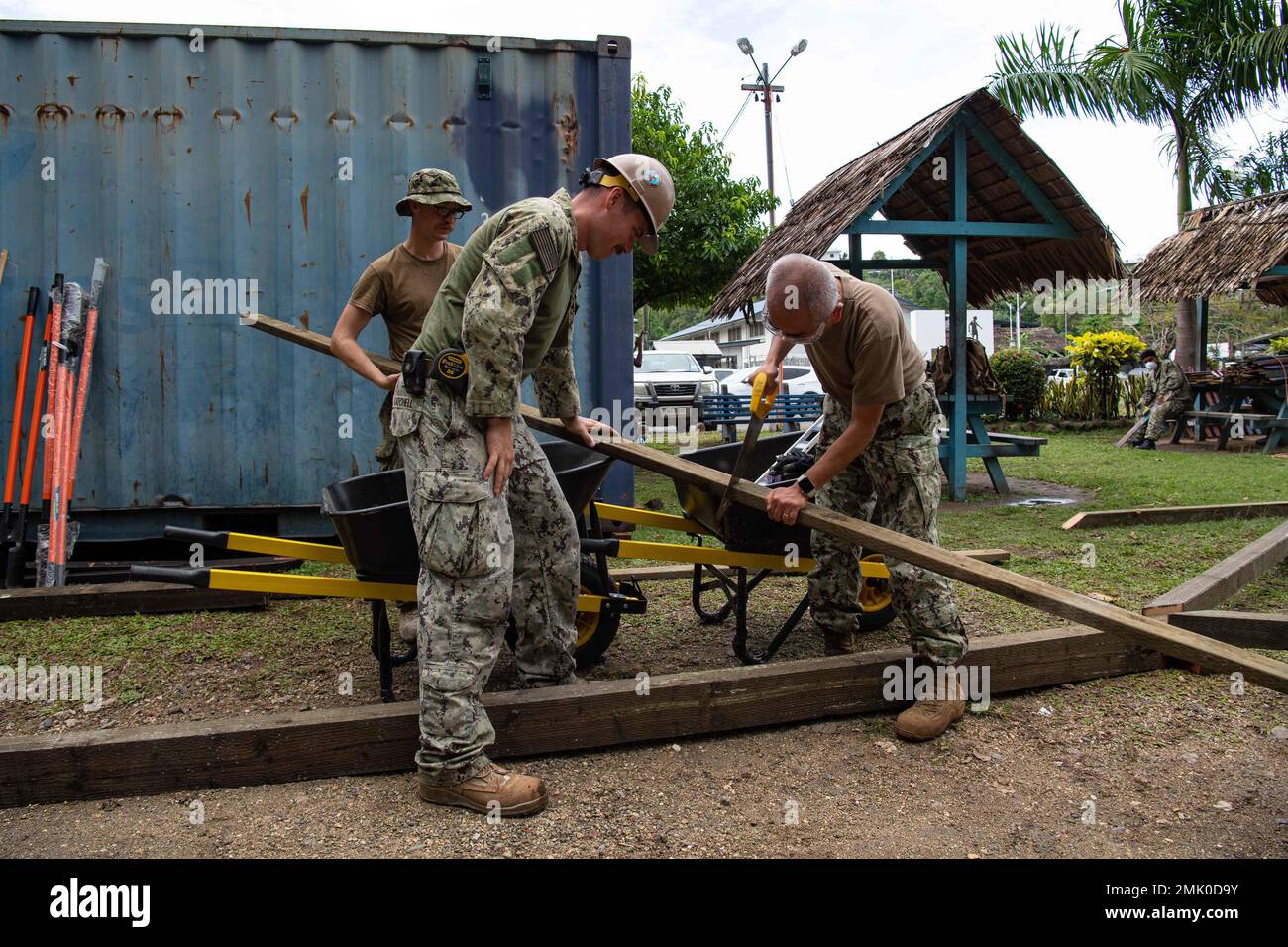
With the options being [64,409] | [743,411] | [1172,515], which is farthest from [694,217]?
[64,409]

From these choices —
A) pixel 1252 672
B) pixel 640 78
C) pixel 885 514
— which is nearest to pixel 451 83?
pixel 885 514

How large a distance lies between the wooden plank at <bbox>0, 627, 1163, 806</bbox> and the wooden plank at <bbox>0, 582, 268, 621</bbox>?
2004mm

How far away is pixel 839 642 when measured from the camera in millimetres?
4227

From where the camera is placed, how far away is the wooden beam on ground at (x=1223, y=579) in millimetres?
4141

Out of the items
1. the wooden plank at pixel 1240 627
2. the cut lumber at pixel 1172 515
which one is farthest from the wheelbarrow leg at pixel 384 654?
the cut lumber at pixel 1172 515

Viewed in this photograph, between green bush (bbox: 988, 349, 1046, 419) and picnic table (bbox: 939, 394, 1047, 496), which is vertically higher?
green bush (bbox: 988, 349, 1046, 419)

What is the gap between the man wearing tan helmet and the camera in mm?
2766

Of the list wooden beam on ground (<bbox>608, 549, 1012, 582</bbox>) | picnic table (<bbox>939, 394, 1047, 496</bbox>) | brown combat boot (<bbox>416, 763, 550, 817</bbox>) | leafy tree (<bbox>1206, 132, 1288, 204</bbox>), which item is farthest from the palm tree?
brown combat boot (<bbox>416, 763, 550, 817</bbox>)

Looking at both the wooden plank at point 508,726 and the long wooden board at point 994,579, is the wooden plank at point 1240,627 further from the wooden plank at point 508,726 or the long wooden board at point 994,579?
the long wooden board at point 994,579

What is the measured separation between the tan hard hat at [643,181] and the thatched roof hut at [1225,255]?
1292 cm

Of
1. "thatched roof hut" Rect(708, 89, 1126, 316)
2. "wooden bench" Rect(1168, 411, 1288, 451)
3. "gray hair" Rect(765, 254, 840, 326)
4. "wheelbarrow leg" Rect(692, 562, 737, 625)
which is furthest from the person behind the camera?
"wooden bench" Rect(1168, 411, 1288, 451)

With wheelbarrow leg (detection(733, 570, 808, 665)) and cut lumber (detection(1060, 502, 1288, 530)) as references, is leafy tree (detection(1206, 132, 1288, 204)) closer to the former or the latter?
cut lumber (detection(1060, 502, 1288, 530))

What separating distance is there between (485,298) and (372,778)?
154 centimetres
